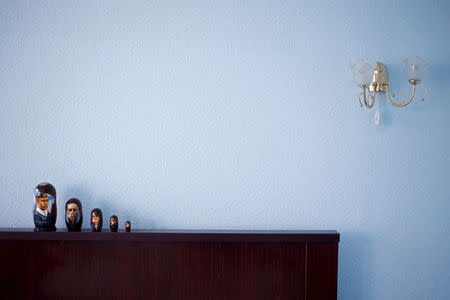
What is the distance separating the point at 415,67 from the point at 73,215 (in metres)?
1.70

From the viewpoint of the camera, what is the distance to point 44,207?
165 cm

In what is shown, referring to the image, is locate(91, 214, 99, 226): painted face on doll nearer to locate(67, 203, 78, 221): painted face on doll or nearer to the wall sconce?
locate(67, 203, 78, 221): painted face on doll

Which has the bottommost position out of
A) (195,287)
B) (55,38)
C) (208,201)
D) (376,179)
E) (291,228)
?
(195,287)

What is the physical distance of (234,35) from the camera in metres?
1.80

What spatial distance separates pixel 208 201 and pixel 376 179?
32.5 inches

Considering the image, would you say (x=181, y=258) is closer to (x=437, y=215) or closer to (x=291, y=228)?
(x=291, y=228)

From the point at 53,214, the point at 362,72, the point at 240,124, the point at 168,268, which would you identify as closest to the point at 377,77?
the point at 362,72

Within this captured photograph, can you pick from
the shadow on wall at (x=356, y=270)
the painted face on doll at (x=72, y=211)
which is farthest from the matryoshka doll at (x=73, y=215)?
the shadow on wall at (x=356, y=270)

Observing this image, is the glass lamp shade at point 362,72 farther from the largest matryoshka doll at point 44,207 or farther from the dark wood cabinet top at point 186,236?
the largest matryoshka doll at point 44,207

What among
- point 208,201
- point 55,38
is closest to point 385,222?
point 208,201

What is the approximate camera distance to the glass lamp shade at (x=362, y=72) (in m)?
Result: 1.67

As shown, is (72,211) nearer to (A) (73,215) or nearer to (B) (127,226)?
(A) (73,215)

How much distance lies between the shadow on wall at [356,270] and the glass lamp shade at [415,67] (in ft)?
2.59

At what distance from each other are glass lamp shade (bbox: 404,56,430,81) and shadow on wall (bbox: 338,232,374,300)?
79cm
